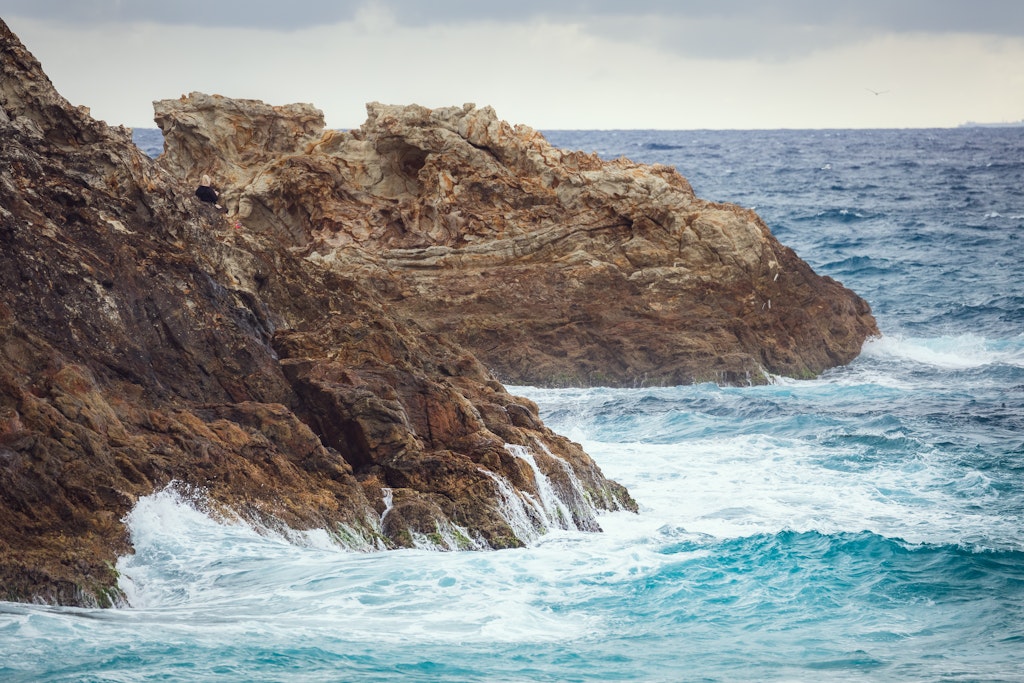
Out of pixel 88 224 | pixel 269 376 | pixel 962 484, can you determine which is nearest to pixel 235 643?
pixel 269 376

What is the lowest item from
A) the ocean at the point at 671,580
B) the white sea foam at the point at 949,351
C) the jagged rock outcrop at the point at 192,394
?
the ocean at the point at 671,580

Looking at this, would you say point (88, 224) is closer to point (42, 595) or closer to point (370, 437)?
point (370, 437)

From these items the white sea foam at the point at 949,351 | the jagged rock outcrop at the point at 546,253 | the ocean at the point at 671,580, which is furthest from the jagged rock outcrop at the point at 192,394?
the white sea foam at the point at 949,351

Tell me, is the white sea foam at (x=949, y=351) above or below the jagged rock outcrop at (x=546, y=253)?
below

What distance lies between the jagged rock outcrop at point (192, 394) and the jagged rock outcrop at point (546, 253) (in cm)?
879

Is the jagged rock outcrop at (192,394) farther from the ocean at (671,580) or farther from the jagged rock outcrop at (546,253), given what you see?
the jagged rock outcrop at (546,253)

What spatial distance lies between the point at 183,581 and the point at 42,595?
1449 millimetres

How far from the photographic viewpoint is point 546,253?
28.6 metres

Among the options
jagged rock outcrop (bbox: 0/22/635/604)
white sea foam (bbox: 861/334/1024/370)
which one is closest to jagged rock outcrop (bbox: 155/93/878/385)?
white sea foam (bbox: 861/334/1024/370)

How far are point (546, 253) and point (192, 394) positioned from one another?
15.2 metres

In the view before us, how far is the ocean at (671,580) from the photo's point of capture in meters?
10.5

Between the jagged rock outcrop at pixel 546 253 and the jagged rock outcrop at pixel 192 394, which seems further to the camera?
the jagged rock outcrop at pixel 546 253

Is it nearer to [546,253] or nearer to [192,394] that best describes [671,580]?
[192,394]

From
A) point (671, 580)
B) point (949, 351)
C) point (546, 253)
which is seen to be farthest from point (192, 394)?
point (949, 351)
